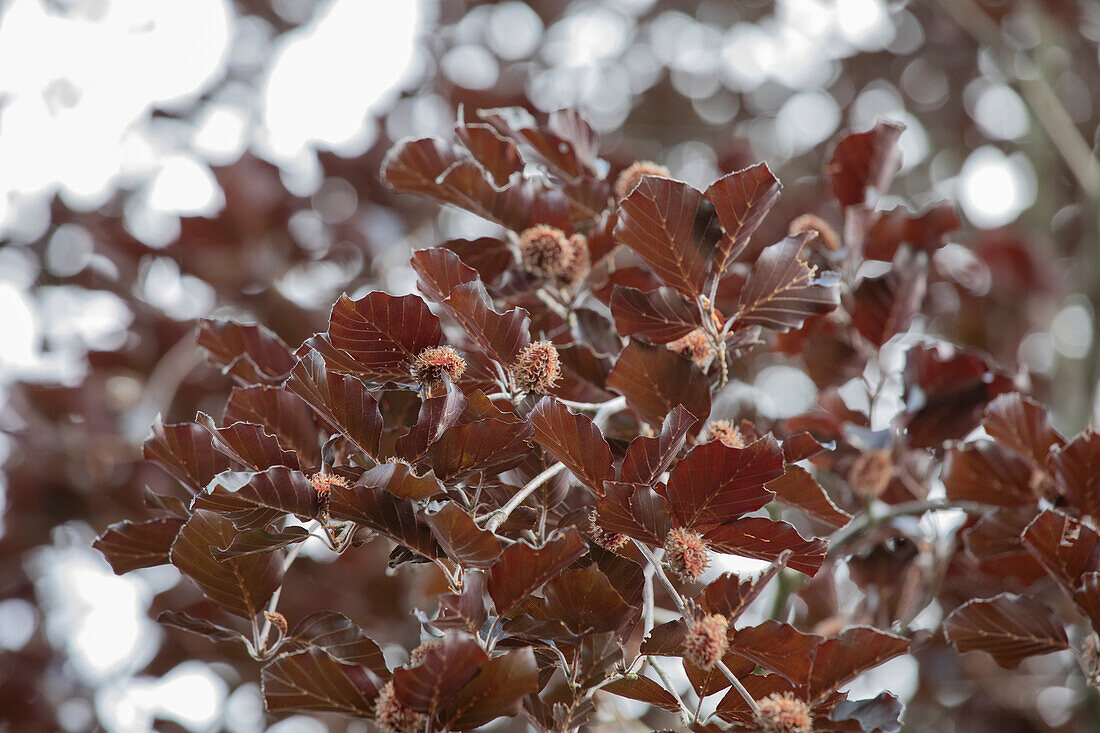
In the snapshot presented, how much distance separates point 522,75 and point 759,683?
256 cm

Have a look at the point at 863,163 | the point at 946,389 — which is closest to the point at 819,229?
the point at 863,163

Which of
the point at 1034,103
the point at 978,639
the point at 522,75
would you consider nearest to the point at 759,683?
the point at 978,639

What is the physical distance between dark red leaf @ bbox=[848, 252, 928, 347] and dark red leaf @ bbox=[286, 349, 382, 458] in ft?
2.31

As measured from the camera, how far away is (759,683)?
2.76ft

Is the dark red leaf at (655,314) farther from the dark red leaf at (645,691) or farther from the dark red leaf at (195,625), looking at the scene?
the dark red leaf at (195,625)

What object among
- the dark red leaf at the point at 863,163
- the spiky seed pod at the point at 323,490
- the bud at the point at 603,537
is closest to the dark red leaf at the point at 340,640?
the spiky seed pod at the point at 323,490

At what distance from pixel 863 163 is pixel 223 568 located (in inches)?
36.2

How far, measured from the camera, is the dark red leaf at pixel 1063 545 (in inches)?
35.6

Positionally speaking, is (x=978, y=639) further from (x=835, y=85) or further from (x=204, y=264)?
(x=835, y=85)

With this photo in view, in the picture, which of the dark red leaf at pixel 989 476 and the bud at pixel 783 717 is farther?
the dark red leaf at pixel 989 476

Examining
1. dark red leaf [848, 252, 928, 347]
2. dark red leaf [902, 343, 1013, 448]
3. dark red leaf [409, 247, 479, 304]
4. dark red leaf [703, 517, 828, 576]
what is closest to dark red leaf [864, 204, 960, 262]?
dark red leaf [848, 252, 928, 347]

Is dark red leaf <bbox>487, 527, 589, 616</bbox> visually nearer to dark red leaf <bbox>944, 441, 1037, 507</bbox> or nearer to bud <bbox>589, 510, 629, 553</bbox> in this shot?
bud <bbox>589, 510, 629, 553</bbox>

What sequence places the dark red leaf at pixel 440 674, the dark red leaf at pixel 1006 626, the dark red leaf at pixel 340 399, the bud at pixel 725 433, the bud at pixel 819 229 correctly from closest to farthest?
the dark red leaf at pixel 440 674
the dark red leaf at pixel 340 399
the bud at pixel 725 433
the dark red leaf at pixel 1006 626
the bud at pixel 819 229

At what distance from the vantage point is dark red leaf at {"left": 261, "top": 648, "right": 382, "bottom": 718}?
0.71 meters
